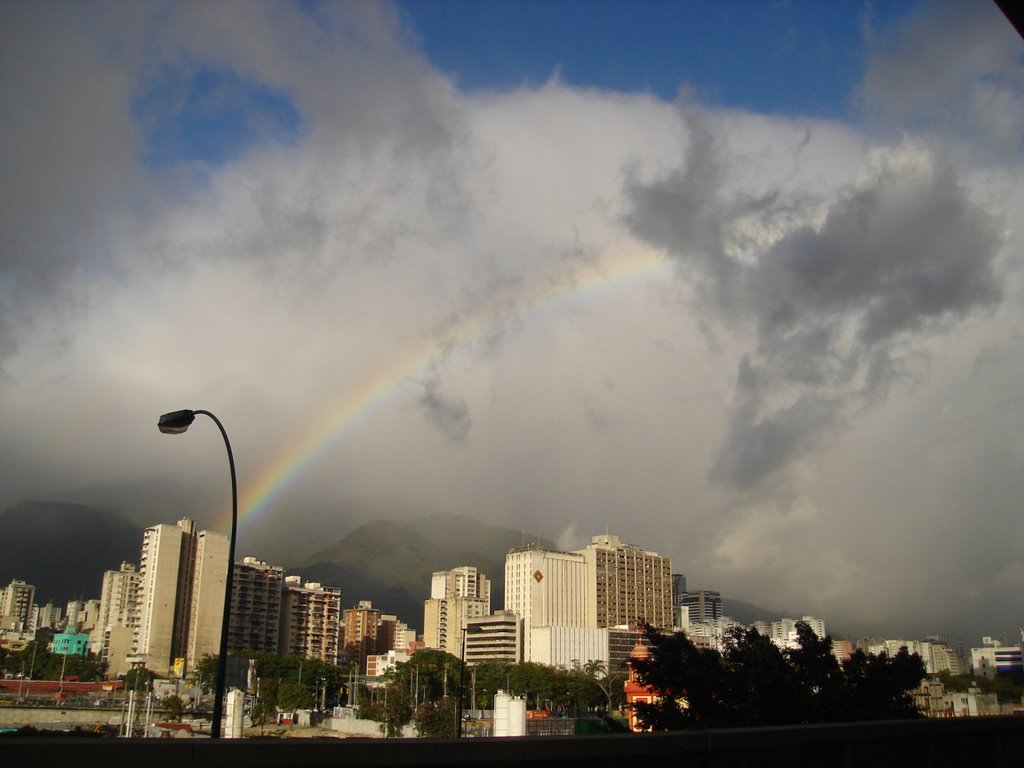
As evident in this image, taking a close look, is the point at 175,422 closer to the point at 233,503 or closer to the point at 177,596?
the point at 233,503

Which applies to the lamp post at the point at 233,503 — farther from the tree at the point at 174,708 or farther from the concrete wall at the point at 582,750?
the tree at the point at 174,708

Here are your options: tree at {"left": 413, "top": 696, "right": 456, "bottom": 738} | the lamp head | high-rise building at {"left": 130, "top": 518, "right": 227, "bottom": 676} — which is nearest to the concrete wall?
the lamp head

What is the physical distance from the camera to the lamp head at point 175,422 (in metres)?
18.2

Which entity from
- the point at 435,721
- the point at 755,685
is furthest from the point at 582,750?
the point at 435,721

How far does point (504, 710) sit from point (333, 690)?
438 ft

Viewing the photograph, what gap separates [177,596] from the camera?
191 m

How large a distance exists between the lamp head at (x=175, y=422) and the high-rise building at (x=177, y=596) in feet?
607

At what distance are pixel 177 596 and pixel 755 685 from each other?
19316cm

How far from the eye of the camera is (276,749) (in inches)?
166

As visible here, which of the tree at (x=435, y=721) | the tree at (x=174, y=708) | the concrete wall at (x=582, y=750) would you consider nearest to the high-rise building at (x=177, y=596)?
the tree at (x=174, y=708)

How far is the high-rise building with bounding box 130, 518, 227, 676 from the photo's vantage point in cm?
18712

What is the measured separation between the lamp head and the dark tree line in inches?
472

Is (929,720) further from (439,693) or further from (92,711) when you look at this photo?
(439,693)

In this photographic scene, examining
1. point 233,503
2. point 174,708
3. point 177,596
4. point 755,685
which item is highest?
point 177,596
